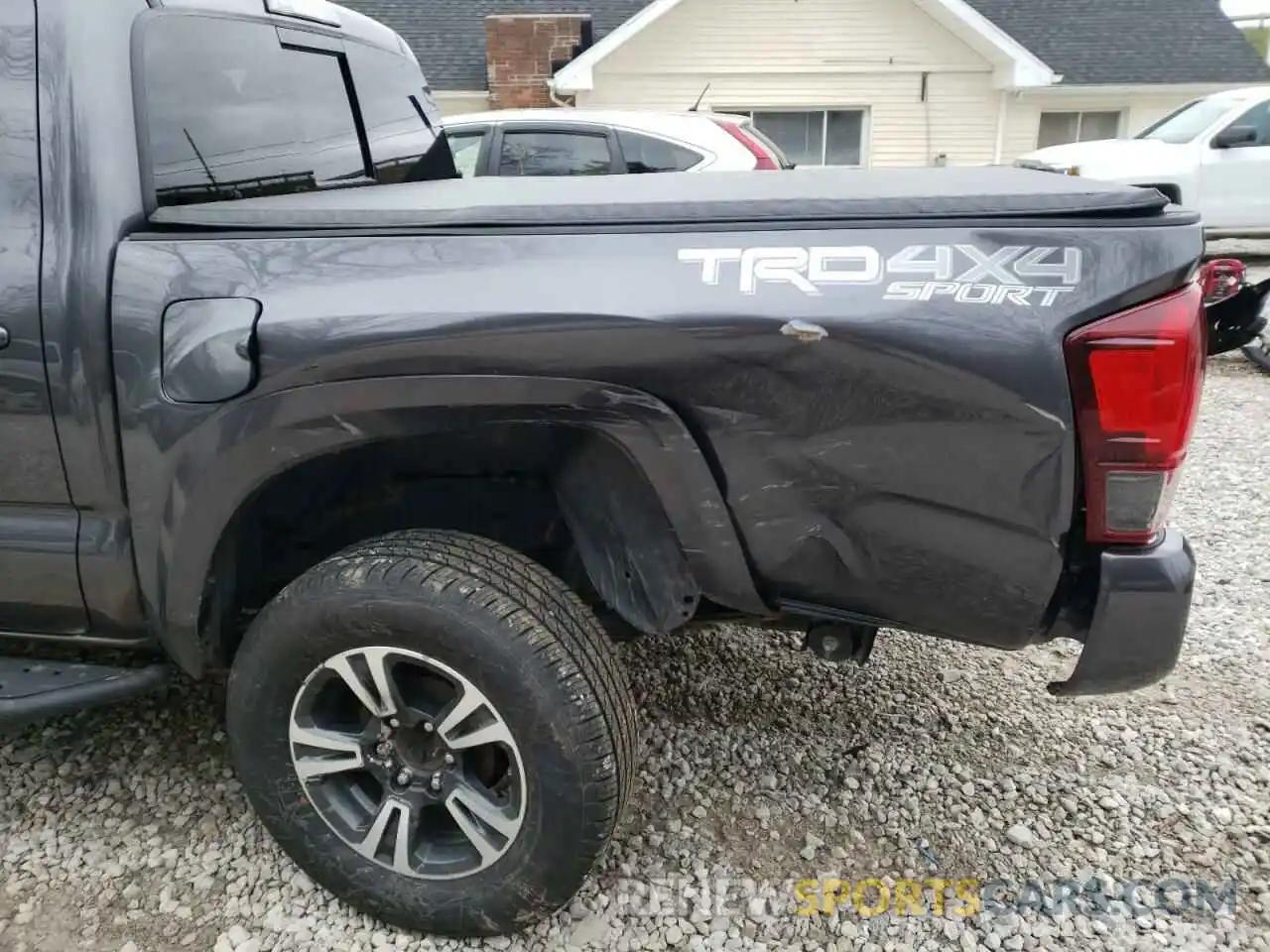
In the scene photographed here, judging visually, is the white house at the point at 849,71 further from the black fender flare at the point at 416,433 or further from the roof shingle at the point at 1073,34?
the black fender flare at the point at 416,433

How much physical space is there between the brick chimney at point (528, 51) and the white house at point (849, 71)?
0.7 inches

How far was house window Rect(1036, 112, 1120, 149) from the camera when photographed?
49.3 feet

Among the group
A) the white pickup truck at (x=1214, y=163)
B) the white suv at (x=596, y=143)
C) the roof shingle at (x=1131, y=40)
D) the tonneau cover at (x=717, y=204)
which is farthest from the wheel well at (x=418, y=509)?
the roof shingle at (x=1131, y=40)

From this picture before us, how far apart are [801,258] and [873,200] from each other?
0.63 feet

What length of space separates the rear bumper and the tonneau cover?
64cm

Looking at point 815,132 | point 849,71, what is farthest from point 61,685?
point 849,71

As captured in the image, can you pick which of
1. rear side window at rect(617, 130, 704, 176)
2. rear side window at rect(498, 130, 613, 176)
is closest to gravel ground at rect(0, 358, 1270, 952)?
rear side window at rect(617, 130, 704, 176)

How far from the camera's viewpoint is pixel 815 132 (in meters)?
14.6

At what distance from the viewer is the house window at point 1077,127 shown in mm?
15039

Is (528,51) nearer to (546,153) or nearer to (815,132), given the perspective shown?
(815,132)

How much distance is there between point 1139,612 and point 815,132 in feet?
46.3

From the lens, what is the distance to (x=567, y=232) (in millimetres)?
1814

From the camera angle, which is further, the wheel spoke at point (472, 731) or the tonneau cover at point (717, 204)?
the wheel spoke at point (472, 731)

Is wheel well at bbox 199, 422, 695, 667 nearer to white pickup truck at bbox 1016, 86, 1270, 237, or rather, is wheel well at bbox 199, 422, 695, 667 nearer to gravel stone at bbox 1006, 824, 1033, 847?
gravel stone at bbox 1006, 824, 1033, 847
